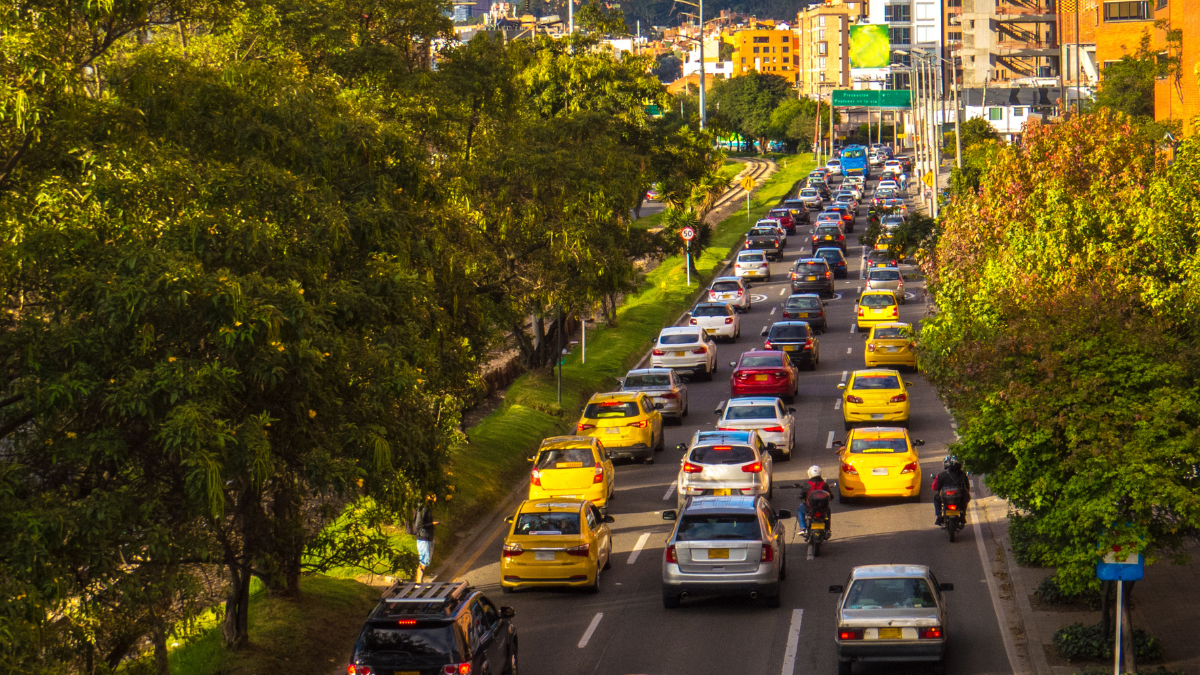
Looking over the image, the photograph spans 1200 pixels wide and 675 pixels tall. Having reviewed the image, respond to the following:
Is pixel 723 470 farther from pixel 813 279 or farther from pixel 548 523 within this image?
pixel 813 279

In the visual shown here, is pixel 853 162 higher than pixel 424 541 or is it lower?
higher

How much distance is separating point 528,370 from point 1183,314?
24106 mm

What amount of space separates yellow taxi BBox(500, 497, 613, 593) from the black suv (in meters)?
5.11

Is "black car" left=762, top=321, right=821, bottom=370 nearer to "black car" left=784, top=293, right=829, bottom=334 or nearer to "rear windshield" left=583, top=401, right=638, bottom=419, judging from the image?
"black car" left=784, top=293, right=829, bottom=334

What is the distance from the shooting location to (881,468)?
24375mm

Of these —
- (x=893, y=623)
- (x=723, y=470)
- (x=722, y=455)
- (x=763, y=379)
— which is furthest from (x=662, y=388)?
(x=893, y=623)

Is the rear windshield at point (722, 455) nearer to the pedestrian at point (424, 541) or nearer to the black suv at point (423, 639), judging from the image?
the pedestrian at point (424, 541)

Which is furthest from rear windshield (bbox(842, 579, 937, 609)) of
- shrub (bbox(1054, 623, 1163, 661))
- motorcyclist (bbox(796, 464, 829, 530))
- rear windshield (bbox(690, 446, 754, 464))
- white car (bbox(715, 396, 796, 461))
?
white car (bbox(715, 396, 796, 461))

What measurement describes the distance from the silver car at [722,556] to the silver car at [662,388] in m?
14.0

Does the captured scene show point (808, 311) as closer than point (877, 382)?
No

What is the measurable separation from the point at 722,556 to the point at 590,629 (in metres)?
2.08

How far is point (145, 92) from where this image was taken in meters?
12.2

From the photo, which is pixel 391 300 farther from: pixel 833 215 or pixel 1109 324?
pixel 833 215

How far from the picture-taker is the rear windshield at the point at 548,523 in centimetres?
1900
